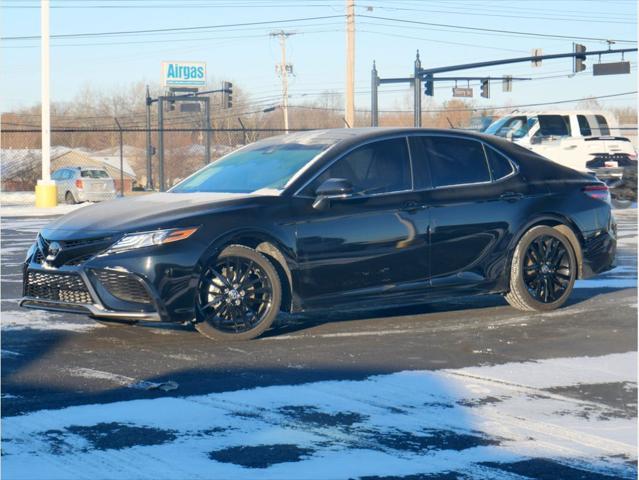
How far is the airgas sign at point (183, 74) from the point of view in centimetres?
8075

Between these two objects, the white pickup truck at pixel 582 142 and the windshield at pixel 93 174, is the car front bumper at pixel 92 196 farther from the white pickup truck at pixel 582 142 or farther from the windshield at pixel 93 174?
the white pickup truck at pixel 582 142

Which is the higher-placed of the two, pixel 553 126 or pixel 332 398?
pixel 553 126

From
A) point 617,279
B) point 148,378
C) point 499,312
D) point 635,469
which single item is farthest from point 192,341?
point 617,279

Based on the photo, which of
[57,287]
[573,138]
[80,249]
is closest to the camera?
[80,249]

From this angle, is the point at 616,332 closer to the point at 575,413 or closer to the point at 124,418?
the point at 575,413

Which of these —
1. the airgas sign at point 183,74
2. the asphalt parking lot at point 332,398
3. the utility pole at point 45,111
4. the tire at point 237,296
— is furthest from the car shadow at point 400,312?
the airgas sign at point 183,74

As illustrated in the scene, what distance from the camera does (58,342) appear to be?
24.3 ft

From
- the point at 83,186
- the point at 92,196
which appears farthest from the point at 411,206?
the point at 92,196

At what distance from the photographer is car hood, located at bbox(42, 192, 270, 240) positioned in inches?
288

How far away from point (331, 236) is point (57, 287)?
77.9 inches

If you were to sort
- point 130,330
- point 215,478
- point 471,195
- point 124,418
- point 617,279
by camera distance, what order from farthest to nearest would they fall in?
point 617,279 < point 471,195 < point 130,330 < point 124,418 < point 215,478

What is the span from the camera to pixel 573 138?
24.9m

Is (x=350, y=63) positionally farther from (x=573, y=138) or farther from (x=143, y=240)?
(x=143, y=240)

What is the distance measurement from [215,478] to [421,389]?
6.46ft
